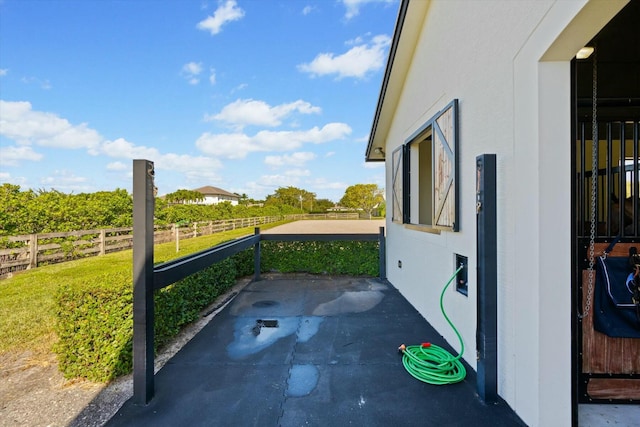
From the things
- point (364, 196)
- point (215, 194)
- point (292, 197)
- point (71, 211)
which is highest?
point (215, 194)

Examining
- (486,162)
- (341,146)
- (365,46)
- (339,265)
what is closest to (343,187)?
(341,146)

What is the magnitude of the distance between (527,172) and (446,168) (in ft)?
4.00

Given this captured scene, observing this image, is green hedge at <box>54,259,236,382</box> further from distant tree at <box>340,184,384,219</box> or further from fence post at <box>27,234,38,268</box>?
distant tree at <box>340,184,384,219</box>

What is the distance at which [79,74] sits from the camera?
938 cm

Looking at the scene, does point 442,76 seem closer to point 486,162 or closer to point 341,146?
point 486,162

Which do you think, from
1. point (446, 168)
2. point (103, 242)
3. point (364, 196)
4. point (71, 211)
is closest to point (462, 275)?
point (446, 168)

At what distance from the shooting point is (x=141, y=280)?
203cm

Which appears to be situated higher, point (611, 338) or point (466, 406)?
point (611, 338)

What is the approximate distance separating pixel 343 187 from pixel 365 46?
153 ft

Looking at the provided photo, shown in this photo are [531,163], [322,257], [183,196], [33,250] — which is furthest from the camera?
[183,196]

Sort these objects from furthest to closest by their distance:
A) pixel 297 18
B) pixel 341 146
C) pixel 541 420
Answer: pixel 341 146
pixel 297 18
pixel 541 420

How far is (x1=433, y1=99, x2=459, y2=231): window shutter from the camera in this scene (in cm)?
279

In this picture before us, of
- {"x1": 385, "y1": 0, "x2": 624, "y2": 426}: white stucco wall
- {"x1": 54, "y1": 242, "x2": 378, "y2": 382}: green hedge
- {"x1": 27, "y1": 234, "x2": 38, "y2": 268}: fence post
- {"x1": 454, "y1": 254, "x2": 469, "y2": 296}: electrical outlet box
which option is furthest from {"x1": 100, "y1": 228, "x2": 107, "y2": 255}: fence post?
{"x1": 385, "y1": 0, "x2": 624, "y2": 426}: white stucco wall

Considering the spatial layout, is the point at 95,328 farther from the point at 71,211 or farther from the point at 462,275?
the point at 71,211
